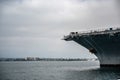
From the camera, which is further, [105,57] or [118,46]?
[105,57]

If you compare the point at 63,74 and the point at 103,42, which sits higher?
the point at 103,42

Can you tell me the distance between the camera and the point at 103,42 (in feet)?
180

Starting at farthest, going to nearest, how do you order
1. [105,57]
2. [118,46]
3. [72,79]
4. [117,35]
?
[105,57] → [118,46] → [117,35] → [72,79]

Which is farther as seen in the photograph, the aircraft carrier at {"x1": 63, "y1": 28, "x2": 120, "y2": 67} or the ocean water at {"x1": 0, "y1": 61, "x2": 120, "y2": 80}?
the aircraft carrier at {"x1": 63, "y1": 28, "x2": 120, "y2": 67}

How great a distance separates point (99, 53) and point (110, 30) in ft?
35.4

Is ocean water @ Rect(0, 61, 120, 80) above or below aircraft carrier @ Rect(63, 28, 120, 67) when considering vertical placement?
below

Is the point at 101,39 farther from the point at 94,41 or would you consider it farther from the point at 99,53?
the point at 99,53

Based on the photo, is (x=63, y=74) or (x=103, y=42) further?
(x=103, y=42)

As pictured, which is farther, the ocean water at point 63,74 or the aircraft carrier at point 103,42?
the aircraft carrier at point 103,42

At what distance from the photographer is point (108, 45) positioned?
55031mm

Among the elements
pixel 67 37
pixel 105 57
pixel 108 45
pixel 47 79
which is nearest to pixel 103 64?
pixel 105 57

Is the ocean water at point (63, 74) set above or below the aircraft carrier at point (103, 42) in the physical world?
below

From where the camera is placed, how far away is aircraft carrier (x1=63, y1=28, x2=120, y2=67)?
5084cm

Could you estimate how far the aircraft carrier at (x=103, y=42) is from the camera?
2002 inches
